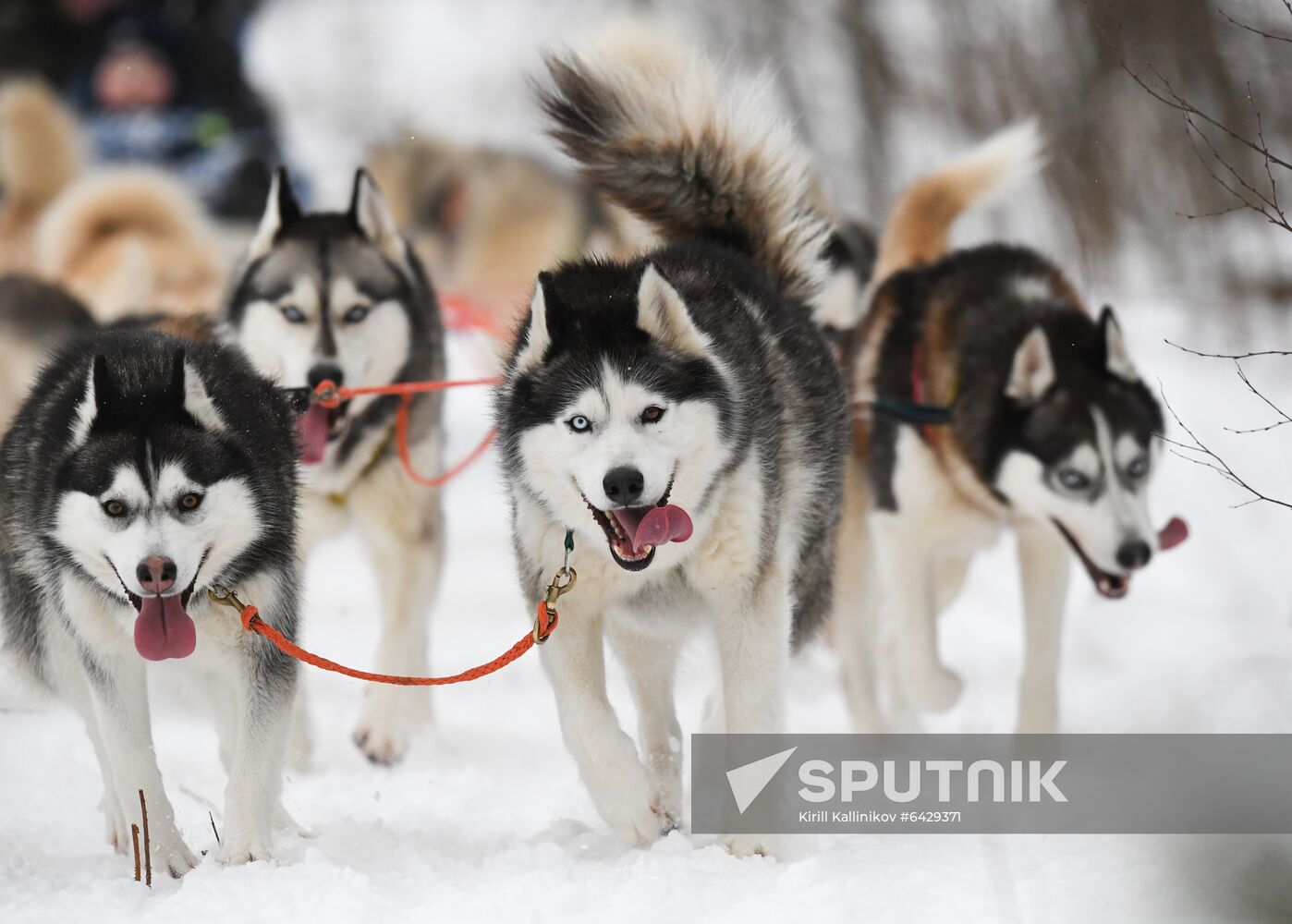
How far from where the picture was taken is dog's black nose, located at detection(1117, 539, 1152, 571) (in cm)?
355

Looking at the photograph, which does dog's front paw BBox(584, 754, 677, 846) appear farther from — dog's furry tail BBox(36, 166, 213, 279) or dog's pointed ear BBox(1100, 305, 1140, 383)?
dog's furry tail BBox(36, 166, 213, 279)

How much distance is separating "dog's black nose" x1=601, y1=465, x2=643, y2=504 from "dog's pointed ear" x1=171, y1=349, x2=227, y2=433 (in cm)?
84

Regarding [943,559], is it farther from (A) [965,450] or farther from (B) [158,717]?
(B) [158,717]

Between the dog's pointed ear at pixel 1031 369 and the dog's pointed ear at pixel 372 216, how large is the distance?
2.00 m

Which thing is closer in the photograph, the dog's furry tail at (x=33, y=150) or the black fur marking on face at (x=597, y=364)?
the black fur marking on face at (x=597, y=364)

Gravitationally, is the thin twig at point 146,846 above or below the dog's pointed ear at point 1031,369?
below

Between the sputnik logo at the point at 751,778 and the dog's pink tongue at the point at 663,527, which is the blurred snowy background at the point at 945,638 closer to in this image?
the sputnik logo at the point at 751,778

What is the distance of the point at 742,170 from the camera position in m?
3.66

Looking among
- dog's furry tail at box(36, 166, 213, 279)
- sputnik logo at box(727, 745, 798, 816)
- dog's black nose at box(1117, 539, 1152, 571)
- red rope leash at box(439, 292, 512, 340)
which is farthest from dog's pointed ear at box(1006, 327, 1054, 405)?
dog's furry tail at box(36, 166, 213, 279)

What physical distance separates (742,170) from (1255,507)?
328 cm

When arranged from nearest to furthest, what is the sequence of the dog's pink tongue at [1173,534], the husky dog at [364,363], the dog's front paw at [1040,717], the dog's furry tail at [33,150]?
1. the dog's pink tongue at [1173,534]
2. the dog's front paw at [1040,717]
3. the husky dog at [364,363]
4. the dog's furry tail at [33,150]

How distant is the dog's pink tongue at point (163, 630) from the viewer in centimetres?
269

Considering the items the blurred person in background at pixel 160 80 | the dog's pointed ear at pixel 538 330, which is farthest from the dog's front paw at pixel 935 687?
the blurred person in background at pixel 160 80

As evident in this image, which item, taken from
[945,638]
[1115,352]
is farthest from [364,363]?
[945,638]
